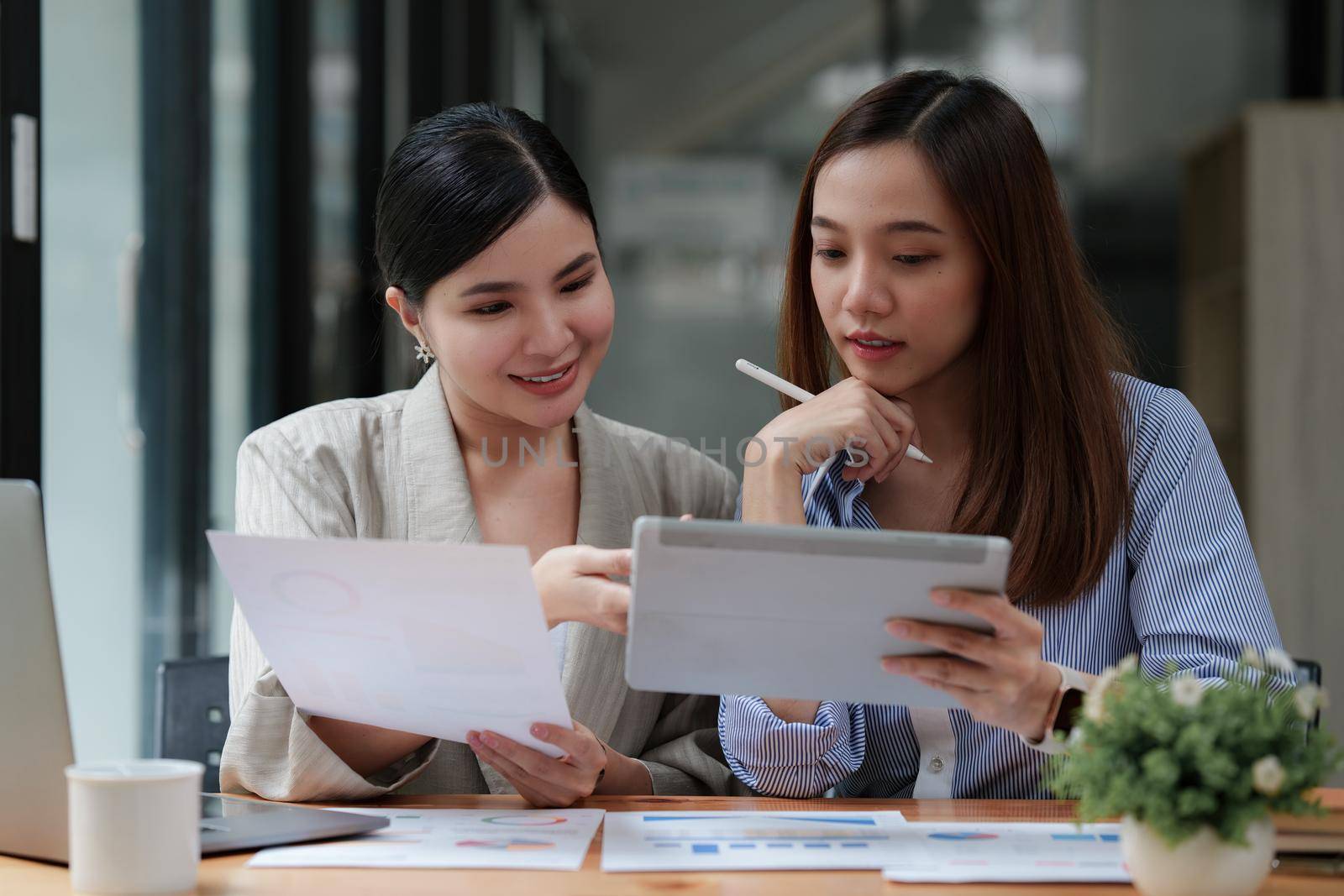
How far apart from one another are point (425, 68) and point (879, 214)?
262 centimetres

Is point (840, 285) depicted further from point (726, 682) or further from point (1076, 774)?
point (1076, 774)

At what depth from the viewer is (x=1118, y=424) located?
146 centimetres

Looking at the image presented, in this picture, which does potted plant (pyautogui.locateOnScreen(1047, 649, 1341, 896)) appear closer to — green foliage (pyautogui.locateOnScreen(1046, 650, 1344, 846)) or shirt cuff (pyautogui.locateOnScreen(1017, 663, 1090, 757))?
green foliage (pyautogui.locateOnScreen(1046, 650, 1344, 846))

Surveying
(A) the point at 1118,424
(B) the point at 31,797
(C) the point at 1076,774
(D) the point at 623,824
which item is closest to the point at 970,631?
(C) the point at 1076,774

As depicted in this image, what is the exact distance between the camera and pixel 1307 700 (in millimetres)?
875

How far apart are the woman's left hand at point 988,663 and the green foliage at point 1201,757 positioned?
0.12 metres

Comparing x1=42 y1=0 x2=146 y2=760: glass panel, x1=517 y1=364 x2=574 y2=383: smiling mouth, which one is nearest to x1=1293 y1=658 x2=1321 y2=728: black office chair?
x1=517 y1=364 x2=574 y2=383: smiling mouth

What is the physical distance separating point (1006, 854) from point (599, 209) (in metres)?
3.77

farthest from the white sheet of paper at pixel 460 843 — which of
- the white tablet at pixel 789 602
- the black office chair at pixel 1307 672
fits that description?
the black office chair at pixel 1307 672

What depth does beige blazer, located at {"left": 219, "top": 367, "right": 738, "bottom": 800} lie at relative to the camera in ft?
4.85

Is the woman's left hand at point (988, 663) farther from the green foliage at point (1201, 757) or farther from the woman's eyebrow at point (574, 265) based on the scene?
the woman's eyebrow at point (574, 265)

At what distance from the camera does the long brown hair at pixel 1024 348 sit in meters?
1.42

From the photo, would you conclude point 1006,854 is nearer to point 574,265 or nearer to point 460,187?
point 574,265

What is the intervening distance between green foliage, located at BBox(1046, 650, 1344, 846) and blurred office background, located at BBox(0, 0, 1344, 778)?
2.99 ft
